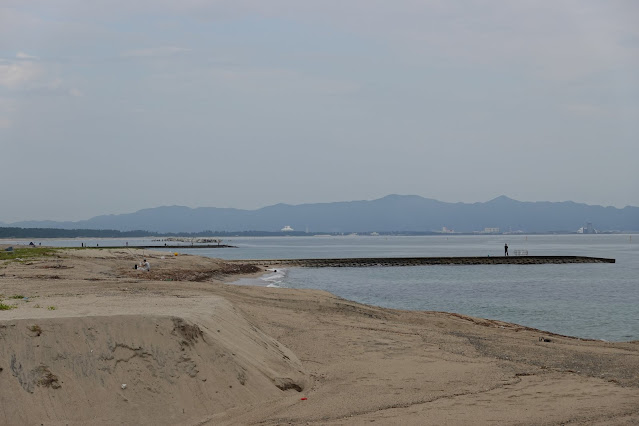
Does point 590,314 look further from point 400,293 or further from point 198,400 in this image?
point 198,400

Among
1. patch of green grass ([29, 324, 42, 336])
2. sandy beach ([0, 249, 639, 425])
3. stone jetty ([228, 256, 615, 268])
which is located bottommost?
stone jetty ([228, 256, 615, 268])

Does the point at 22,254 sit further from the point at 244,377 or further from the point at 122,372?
the point at 244,377

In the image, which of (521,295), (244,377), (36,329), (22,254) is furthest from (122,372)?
(22,254)

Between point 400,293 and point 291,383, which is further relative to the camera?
point 400,293

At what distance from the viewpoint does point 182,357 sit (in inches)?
406

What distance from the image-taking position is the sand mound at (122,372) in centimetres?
934

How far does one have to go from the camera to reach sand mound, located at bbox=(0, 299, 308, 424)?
9.34 meters

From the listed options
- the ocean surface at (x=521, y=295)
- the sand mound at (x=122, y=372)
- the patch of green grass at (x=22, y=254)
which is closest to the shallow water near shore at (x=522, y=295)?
the ocean surface at (x=521, y=295)

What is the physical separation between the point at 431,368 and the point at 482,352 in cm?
299

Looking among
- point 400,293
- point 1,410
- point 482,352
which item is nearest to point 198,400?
point 1,410

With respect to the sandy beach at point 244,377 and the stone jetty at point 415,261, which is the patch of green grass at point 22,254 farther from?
→ the sandy beach at point 244,377

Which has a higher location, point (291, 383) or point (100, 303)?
point (100, 303)

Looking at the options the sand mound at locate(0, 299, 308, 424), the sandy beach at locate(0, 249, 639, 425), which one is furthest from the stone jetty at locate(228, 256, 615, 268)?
the sand mound at locate(0, 299, 308, 424)

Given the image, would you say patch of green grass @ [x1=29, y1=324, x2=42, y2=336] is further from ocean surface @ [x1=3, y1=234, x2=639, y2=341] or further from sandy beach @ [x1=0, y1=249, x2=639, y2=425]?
ocean surface @ [x1=3, y1=234, x2=639, y2=341]
